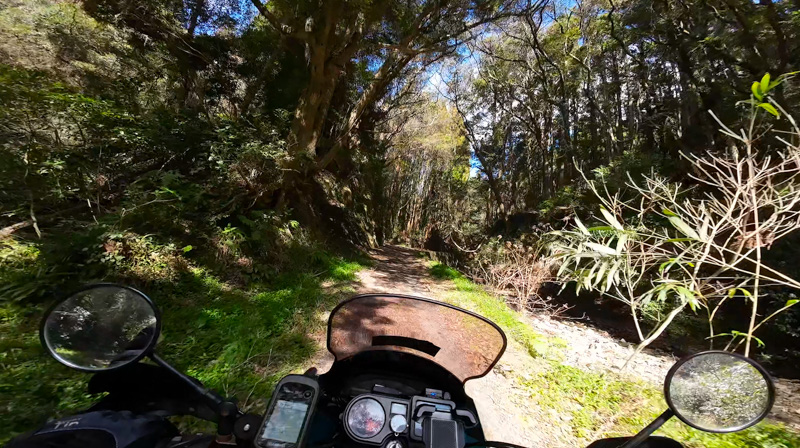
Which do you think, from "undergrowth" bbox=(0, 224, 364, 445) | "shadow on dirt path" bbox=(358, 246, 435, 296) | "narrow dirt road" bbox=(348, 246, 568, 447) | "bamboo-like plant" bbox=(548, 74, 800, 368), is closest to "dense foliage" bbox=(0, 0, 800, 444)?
"undergrowth" bbox=(0, 224, 364, 445)

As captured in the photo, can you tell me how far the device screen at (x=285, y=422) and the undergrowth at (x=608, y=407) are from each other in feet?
8.15

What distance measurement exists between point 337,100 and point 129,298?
924cm

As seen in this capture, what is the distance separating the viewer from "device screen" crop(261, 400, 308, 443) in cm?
86

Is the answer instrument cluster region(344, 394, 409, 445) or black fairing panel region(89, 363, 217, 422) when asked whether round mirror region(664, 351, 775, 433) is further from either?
black fairing panel region(89, 363, 217, 422)

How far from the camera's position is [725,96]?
696 cm

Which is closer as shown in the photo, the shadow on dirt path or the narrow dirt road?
the narrow dirt road

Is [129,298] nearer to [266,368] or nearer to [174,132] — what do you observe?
[266,368]

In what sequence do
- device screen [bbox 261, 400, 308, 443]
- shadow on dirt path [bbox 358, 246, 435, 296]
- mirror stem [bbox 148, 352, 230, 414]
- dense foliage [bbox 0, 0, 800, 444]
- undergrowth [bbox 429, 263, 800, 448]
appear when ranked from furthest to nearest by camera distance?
shadow on dirt path [bbox 358, 246, 435, 296] < dense foliage [bbox 0, 0, 800, 444] < undergrowth [bbox 429, 263, 800, 448] < mirror stem [bbox 148, 352, 230, 414] < device screen [bbox 261, 400, 308, 443]

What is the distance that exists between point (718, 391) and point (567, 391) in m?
2.22

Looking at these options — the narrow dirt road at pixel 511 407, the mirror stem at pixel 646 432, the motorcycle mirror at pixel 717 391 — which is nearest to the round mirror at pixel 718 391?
the motorcycle mirror at pixel 717 391

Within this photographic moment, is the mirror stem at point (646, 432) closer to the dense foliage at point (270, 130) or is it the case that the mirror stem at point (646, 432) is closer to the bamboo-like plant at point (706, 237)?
the bamboo-like plant at point (706, 237)

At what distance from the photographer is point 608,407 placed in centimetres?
277

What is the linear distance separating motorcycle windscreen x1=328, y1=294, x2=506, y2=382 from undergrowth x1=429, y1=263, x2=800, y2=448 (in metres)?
1.78

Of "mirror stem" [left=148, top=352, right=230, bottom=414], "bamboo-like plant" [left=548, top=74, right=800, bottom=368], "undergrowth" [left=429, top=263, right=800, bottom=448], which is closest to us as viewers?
"mirror stem" [left=148, top=352, right=230, bottom=414]
